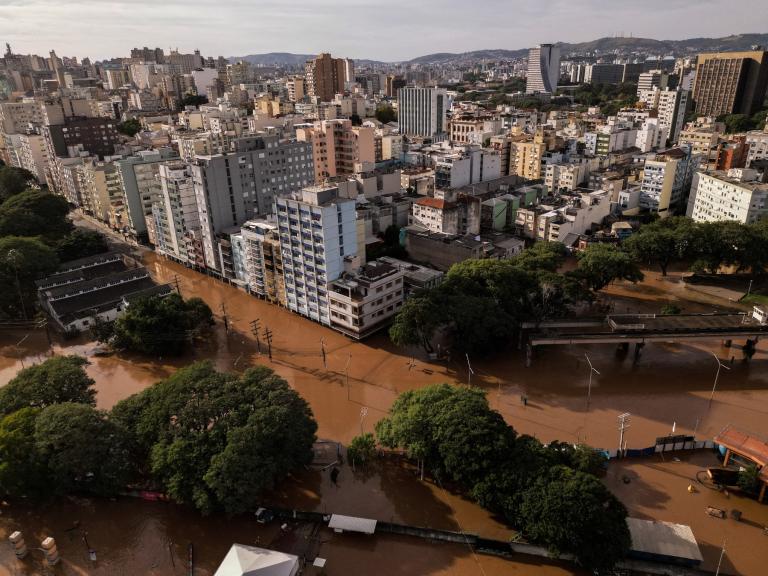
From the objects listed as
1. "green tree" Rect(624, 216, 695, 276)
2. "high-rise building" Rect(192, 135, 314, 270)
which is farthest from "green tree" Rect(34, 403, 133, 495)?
"green tree" Rect(624, 216, 695, 276)

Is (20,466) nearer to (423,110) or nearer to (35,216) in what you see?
(35,216)

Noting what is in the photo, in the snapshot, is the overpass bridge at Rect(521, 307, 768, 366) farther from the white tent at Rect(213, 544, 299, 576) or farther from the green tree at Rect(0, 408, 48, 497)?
the green tree at Rect(0, 408, 48, 497)

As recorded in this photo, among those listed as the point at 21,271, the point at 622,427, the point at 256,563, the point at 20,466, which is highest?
the point at 21,271

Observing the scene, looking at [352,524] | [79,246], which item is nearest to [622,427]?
[352,524]

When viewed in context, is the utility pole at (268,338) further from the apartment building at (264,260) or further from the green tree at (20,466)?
the green tree at (20,466)

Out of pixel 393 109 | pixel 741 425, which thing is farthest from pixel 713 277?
pixel 393 109

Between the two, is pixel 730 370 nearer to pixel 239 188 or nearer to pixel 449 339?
pixel 449 339
